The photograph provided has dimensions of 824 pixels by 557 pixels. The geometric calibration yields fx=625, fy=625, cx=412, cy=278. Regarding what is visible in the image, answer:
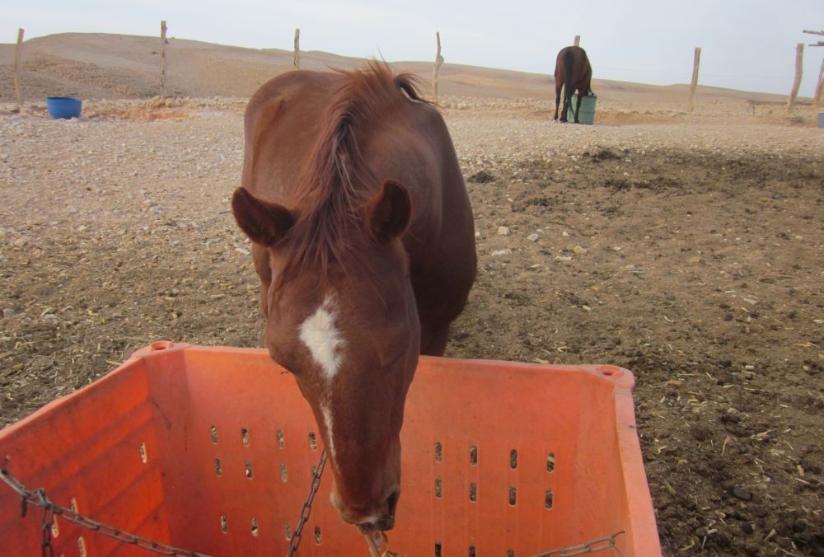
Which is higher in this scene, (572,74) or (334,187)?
(572,74)

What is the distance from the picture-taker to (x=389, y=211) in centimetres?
151

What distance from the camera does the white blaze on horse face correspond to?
54.0 inches

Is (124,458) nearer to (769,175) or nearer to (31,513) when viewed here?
(31,513)

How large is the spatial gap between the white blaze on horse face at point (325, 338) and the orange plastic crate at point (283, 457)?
77 cm

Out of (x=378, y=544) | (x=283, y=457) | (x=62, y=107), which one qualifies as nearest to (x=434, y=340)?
(x=283, y=457)

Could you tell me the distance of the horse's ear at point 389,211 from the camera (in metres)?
1.47

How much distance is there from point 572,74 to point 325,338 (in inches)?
572

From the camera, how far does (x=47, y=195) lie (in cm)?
675

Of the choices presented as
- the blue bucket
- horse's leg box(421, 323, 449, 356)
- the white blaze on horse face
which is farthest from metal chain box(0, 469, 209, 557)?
the blue bucket

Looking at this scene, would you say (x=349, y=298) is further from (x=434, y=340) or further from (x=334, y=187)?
(x=434, y=340)

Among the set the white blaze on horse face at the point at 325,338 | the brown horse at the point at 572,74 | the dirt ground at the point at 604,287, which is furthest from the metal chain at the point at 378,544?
the brown horse at the point at 572,74

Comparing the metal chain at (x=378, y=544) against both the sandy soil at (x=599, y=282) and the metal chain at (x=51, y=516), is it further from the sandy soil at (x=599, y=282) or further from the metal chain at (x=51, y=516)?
the sandy soil at (x=599, y=282)

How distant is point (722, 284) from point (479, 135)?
6262mm

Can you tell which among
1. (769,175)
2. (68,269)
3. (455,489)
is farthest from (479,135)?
(455,489)
